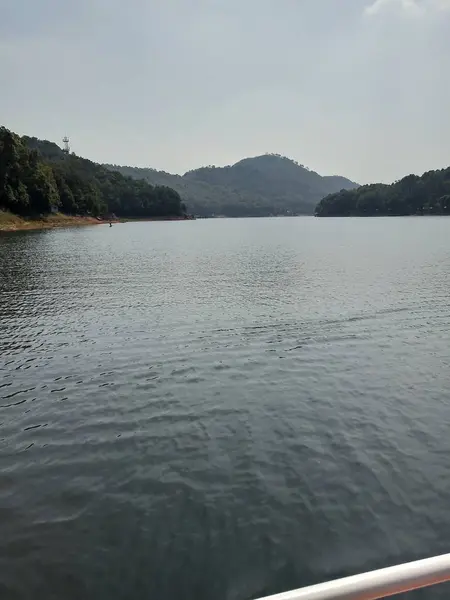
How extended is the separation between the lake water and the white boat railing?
754cm

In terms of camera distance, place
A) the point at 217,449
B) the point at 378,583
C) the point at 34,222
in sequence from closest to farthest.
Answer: the point at 378,583, the point at 217,449, the point at 34,222

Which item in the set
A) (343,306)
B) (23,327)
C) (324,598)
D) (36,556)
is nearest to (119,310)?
(23,327)

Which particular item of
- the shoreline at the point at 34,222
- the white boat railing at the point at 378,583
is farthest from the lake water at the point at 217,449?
the shoreline at the point at 34,222

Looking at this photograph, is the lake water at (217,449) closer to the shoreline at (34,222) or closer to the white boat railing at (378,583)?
the white boat railing at (378,583)

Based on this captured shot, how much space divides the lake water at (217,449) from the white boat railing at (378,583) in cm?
754

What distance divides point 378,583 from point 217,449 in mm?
12667

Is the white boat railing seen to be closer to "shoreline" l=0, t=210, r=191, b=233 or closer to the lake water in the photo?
the lake water

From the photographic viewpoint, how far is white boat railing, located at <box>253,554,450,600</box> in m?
3.40

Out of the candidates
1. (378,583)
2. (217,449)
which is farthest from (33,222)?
(378,583)

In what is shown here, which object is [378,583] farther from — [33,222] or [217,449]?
[33,222]

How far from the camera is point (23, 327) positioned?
3247 cm

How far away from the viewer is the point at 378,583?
352 cm

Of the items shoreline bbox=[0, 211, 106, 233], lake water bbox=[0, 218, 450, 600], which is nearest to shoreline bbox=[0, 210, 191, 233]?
shoreline bbox=[0, 211, 106, 233]

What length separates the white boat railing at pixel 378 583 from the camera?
340cm
